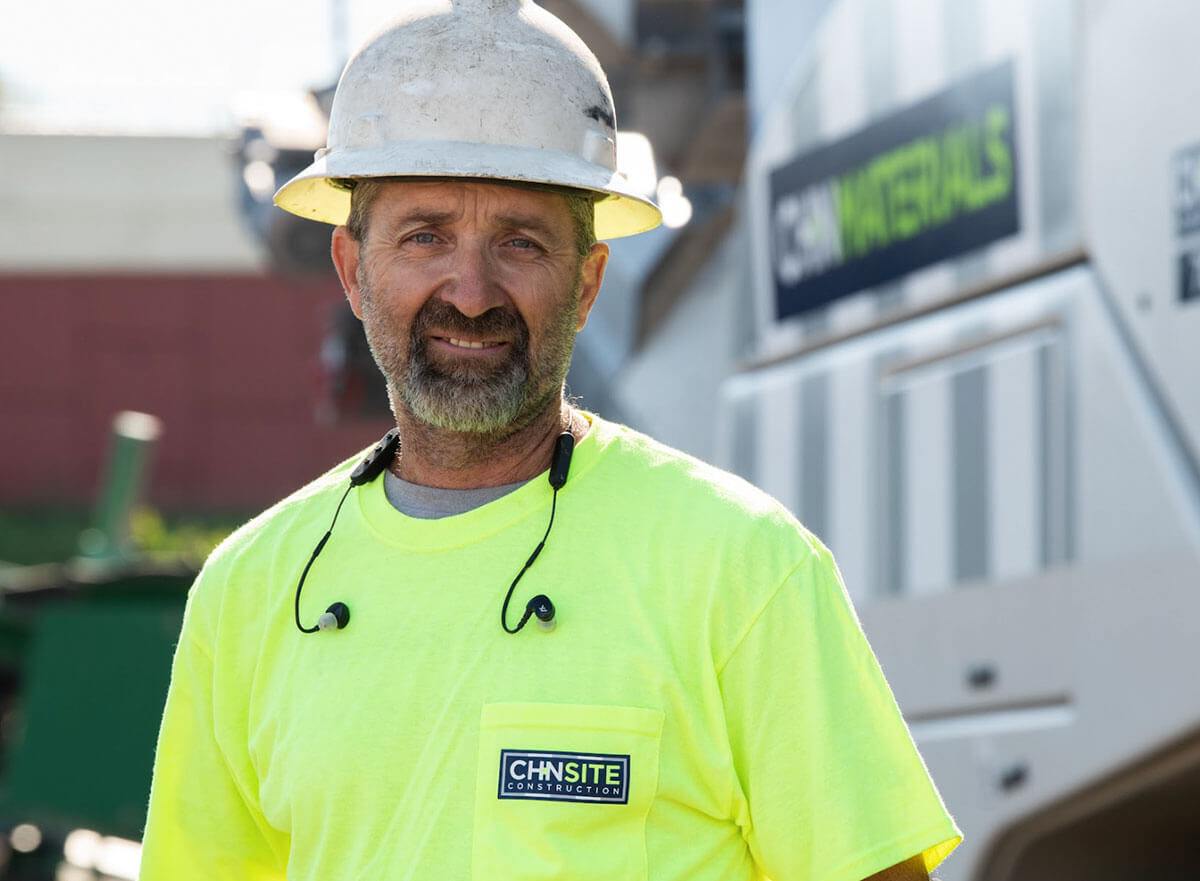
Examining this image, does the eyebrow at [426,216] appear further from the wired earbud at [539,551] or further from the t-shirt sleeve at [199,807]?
the t-shirt sleeve at [199,807]

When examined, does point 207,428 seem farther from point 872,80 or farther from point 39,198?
point 872,80

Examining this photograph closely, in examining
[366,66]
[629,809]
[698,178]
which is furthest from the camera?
[698,178]

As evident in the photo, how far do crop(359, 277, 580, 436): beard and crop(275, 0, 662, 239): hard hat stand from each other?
5.9 inches

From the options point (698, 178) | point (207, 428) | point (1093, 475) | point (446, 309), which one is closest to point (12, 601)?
point (698, 178)

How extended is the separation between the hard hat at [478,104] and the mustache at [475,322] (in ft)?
0.48

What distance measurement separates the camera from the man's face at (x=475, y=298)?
6.64 feet

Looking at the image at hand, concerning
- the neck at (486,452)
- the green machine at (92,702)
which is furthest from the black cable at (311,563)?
the green machine at (92,702)

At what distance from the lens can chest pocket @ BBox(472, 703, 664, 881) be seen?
5.83ft

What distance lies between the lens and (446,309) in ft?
6.67

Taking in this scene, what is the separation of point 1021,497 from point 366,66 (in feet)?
5.22

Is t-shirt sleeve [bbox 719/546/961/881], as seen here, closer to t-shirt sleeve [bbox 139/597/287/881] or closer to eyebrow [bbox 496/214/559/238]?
eyebrow [bbox 496/214/559/238]

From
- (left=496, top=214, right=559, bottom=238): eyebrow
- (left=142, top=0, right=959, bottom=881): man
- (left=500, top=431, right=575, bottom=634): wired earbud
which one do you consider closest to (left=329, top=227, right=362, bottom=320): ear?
(left=142, top=0, right=959, bottom=881): man

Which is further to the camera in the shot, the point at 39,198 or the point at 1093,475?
the point at 39,198

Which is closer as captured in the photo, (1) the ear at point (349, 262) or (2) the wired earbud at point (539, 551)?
(2) the wired earbud at point (539, 551)
